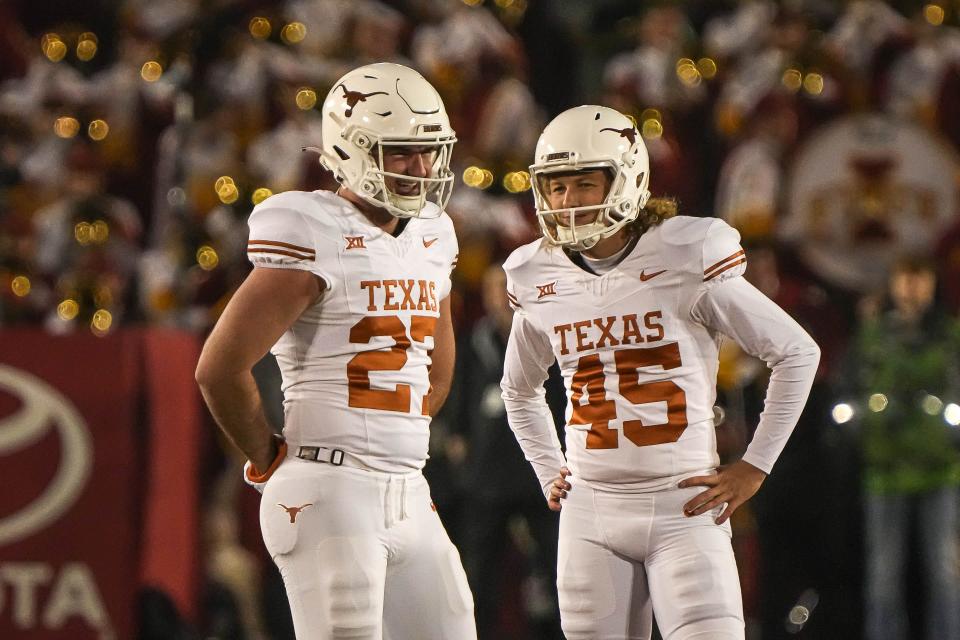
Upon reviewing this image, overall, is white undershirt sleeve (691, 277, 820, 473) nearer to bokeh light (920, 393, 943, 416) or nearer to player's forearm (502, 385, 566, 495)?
player's forearm (502, 385, 566, 495)

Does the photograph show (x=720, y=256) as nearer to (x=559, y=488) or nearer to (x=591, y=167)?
(x=591, y=167)

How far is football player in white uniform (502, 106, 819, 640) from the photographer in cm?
330

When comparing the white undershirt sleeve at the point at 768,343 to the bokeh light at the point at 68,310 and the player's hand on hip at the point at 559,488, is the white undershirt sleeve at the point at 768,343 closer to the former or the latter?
the player's hand on hip at the point at 559,488

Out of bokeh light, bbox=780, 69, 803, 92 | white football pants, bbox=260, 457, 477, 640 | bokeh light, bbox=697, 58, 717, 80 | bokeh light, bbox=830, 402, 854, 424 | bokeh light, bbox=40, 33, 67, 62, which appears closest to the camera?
white football pants, bbox=260, 457, 477, 640

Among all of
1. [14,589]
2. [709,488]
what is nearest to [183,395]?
[14,589]

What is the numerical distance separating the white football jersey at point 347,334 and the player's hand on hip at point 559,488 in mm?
515

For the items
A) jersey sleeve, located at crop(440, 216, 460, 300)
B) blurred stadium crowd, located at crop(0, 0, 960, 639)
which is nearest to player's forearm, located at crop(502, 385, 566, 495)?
jersey sleeve, located at crop(440, 216, 460, 300)

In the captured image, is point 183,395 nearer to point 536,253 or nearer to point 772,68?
point 536,253

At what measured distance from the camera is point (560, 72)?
8.29m

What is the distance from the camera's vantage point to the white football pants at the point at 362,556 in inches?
116

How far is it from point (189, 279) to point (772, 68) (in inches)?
129

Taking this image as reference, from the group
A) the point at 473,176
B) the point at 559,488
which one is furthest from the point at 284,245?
the point at 473,176

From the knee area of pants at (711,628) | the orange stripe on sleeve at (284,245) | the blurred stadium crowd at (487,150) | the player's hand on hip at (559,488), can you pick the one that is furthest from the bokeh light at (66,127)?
the knee area of pants at (711,628)

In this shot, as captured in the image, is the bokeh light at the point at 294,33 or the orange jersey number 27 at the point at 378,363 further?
the bokeh light at the point at 294,33
